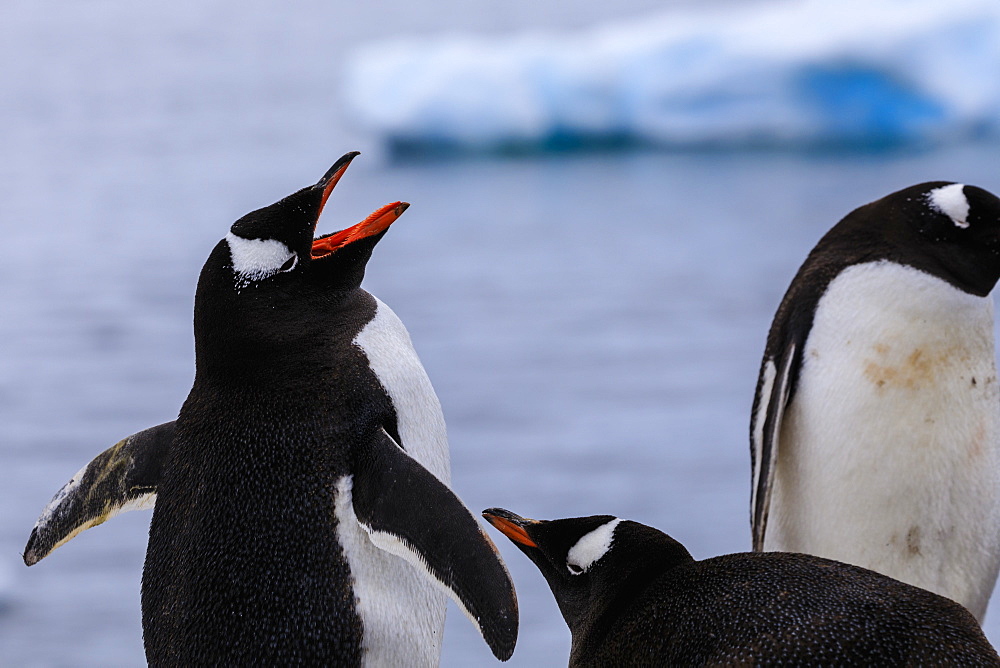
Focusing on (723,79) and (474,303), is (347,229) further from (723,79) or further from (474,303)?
(723,79)

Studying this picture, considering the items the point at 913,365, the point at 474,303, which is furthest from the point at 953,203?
the point at 474,303

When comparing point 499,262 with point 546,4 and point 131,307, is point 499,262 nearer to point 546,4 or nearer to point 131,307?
point 131,307

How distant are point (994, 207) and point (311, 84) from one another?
1433 cm

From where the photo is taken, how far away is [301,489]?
1.21m

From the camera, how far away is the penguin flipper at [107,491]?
4.44 ft

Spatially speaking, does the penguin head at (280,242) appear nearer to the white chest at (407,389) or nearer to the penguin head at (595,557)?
the white chest at (407,389)

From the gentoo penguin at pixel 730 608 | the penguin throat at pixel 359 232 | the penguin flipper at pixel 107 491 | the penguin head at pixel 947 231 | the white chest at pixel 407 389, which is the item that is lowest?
the gentoo penguin at pixel 730 608

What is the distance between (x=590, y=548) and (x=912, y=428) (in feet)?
2.01

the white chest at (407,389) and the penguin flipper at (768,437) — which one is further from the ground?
the white chest at (407,389)

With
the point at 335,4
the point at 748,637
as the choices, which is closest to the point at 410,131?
the point at 748,637

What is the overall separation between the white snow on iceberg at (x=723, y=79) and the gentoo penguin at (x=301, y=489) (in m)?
6.52

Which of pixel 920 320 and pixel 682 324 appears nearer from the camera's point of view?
pixel 920 320

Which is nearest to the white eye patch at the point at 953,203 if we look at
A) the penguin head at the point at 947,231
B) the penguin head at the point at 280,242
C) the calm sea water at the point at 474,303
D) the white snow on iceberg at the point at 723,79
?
the penguin head at the point at 947,231

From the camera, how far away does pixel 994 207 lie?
1.52 m
